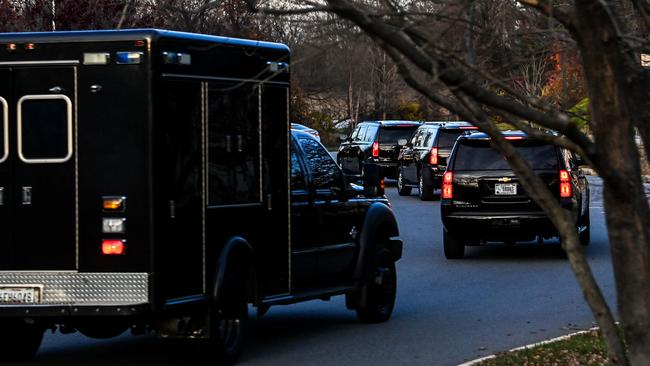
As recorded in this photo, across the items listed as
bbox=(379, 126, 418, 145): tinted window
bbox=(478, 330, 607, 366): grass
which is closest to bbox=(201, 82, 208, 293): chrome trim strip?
bbox=(478, 330, 607, 366): grass

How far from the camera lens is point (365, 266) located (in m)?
12.9

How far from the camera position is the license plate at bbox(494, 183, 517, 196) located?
1875 centimetres

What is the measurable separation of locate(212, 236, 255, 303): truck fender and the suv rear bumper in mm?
8389

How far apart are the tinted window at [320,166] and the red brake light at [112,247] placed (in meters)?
2.84

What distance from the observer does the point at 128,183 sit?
959 cm

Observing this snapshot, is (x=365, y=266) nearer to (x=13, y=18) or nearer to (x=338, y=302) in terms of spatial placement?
(x=338, y=302)

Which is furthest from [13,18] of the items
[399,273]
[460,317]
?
[460,317]

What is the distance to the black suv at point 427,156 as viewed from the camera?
104 feet

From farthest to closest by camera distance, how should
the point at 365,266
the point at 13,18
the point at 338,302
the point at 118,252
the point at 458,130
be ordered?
the point at 458,130 < the point at 13,18 < the point at 338,302 < the point at 365,266 < the point at 118,252

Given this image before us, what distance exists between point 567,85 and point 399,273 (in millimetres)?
7813

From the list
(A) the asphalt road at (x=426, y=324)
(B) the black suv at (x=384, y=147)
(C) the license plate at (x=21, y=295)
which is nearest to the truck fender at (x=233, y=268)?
(A) the asphalt road at (x=426, y=324)

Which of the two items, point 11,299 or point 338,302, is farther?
point 338,302

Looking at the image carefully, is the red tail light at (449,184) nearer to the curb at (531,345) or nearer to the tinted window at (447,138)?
the curb at (531,345)

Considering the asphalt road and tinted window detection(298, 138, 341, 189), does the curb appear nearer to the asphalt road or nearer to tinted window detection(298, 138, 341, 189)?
the asphalt road
